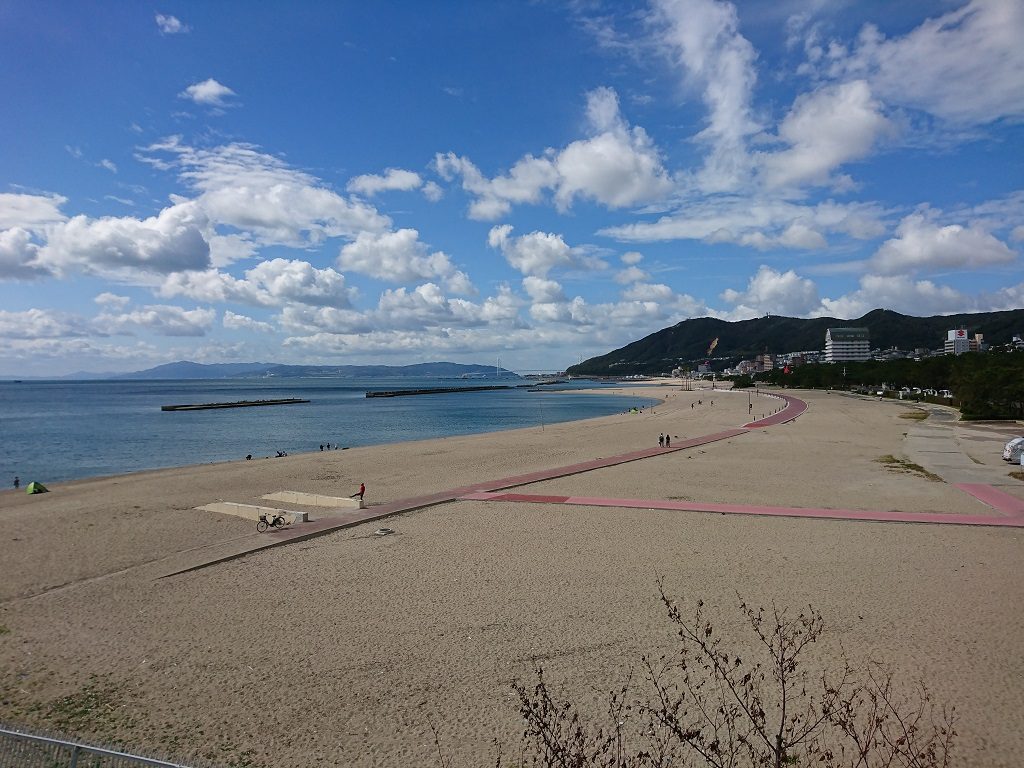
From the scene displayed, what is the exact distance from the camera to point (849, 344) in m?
198

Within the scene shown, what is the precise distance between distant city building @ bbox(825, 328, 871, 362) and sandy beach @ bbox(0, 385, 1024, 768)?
197529 mm

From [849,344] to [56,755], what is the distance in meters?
222

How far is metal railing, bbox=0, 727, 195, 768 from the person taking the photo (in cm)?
390

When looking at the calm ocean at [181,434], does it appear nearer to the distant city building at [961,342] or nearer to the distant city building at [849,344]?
the distant city building at [849,344]

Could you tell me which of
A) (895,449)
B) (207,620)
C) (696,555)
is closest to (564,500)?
(696,555)

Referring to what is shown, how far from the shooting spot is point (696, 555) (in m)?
13.0

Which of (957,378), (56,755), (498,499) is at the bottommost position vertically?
(498,499)

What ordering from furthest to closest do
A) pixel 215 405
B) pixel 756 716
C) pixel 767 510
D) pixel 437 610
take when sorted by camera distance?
pixel 215 405
pixel 767 510
pixel 437 610
pixel 756 716

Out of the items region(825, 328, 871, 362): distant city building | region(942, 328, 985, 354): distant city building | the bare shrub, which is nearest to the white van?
the bare shrub

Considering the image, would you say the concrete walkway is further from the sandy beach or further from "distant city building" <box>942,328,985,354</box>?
"distant city building" <box>942,328,985,354</box>

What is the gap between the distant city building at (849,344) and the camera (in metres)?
197

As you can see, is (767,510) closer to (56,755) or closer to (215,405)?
(56,755)

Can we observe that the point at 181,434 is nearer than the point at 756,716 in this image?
No

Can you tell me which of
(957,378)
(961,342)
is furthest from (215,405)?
(961,342)
